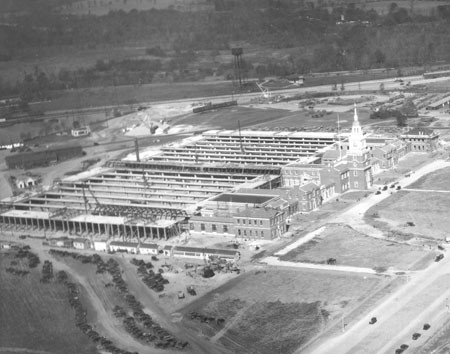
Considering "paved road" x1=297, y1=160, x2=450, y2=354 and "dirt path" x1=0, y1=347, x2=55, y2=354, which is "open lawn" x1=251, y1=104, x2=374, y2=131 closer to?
"paved road" x1=297, y1=160, x2=450, y2=354

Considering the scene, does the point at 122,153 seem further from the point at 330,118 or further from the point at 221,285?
the point at 221,285

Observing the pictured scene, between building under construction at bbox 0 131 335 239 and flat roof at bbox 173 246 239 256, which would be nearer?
flat roof at bbox 173 246 239 256

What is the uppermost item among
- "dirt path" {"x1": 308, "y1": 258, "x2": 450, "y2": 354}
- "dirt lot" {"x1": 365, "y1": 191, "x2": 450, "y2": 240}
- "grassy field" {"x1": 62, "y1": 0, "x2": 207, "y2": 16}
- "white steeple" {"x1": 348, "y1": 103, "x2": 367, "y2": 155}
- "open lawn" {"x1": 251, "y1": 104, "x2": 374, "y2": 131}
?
"grassy field" {"x1": 62, "y1": 0, "x2": 207, "y2": 16}

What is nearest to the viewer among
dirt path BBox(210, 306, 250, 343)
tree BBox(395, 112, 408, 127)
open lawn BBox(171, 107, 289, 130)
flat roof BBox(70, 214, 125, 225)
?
dirt path BBox(210, 306, 250, 343)

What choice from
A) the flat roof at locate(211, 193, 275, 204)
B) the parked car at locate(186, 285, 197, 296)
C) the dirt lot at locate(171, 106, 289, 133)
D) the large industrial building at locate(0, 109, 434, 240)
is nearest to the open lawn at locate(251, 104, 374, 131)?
the dirt lot at locate(171, 106, 289, 133)

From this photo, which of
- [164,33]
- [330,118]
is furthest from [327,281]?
[164,33]

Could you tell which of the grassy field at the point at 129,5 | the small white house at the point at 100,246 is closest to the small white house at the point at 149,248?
the small white house at the point at 100,246

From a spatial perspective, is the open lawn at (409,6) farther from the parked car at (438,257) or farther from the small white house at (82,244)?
the parked car at (438,257)
